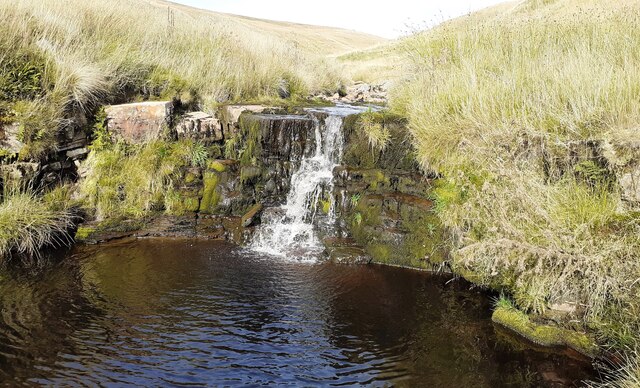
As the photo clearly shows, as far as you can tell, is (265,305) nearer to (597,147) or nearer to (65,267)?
(65,267)

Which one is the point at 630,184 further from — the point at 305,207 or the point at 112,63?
the point at 112,63

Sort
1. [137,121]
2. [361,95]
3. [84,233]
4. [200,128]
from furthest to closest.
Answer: [361,95], [200,128], [137,121], [84,233]

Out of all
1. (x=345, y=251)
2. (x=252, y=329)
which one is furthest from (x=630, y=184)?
(x=252, y=329)

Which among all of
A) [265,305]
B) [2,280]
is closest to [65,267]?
[2,280]

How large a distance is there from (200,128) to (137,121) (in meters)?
1.31

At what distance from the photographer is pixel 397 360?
211 inches

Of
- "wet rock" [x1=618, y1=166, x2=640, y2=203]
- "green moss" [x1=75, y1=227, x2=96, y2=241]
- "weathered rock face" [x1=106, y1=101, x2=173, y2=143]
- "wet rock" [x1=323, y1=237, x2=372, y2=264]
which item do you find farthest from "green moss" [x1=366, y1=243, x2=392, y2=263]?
"weathered rock face" [x1=106, y1=101, x2=173, y2=143]

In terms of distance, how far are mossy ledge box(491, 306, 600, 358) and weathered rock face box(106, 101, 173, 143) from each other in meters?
7.68

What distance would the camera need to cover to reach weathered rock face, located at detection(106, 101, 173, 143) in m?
10.4

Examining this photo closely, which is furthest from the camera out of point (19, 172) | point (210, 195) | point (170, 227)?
point (210, 195)

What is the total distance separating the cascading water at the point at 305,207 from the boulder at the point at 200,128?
2192mm

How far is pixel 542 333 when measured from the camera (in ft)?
19.0

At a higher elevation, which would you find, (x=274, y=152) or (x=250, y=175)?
(x=274, y=152)

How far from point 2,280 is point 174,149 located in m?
4.23
